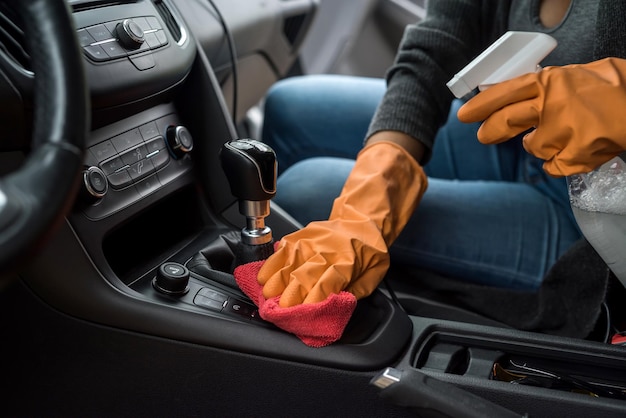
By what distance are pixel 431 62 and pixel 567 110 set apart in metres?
0.32

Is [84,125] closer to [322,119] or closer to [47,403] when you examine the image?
[47,403]

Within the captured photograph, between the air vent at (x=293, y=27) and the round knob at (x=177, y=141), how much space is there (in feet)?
2.46

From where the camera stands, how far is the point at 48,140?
1.33ft

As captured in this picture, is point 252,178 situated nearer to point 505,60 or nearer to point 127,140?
point 127,140

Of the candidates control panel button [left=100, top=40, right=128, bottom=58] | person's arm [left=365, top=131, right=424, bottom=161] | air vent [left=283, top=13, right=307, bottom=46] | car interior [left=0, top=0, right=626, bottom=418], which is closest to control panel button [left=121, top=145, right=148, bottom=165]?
car interior [left=0, top=0, right=626, bottom=418]

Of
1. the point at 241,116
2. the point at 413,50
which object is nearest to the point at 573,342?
the point at 413,50

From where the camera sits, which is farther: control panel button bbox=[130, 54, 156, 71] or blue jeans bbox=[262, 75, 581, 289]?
blue jeans bbox=[262, 75, 581, 289]

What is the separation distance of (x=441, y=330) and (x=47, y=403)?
419 mm

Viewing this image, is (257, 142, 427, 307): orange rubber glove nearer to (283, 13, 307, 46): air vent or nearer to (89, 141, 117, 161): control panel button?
(89, 141, 117, 161): control panel button

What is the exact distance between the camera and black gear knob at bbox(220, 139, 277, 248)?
704 mm

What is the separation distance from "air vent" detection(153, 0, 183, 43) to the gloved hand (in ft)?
1.18

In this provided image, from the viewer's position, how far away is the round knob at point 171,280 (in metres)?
0.70

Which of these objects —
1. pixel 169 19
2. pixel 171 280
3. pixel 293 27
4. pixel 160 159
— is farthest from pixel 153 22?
pixel 293 27

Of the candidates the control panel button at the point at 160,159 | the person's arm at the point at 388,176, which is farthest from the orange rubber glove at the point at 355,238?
the control panel button at the point at 160,159
